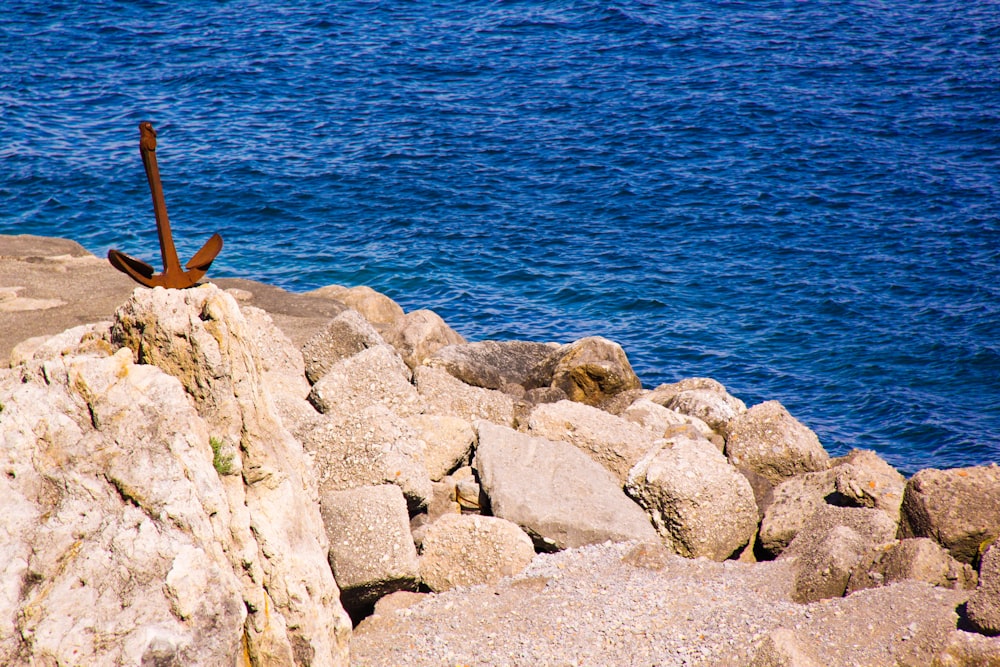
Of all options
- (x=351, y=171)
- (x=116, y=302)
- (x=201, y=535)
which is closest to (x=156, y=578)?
(x=201, y=535)

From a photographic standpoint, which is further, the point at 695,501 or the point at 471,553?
the point at 695,501

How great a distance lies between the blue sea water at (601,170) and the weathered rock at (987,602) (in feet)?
27.2

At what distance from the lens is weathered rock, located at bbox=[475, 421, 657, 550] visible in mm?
8844

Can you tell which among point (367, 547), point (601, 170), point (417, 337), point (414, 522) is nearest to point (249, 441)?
point (367, 547)

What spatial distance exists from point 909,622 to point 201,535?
5221 mm

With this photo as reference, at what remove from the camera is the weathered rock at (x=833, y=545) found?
823 centimetres

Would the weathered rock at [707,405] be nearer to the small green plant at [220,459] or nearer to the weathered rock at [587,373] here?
the weathered rock at [587,373]

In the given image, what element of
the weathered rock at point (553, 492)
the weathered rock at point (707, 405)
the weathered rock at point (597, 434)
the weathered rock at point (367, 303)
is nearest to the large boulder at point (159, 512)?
the weathered rock at point (553, 492)

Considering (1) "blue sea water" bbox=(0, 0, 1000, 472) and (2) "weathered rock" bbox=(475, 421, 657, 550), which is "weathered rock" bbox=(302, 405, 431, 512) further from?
(1) "blue sea water" bbox=(0, 0, 1000, 472)

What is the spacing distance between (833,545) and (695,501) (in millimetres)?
1466

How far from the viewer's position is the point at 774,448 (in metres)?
11.6

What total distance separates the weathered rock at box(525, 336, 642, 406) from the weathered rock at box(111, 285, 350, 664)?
7714mm

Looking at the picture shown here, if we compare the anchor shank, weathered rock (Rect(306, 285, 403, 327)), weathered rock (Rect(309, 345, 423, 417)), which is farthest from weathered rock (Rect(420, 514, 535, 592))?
weathered rock (Rect(306, 285, 403, 327))

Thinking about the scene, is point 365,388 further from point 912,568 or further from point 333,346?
point 912,568
